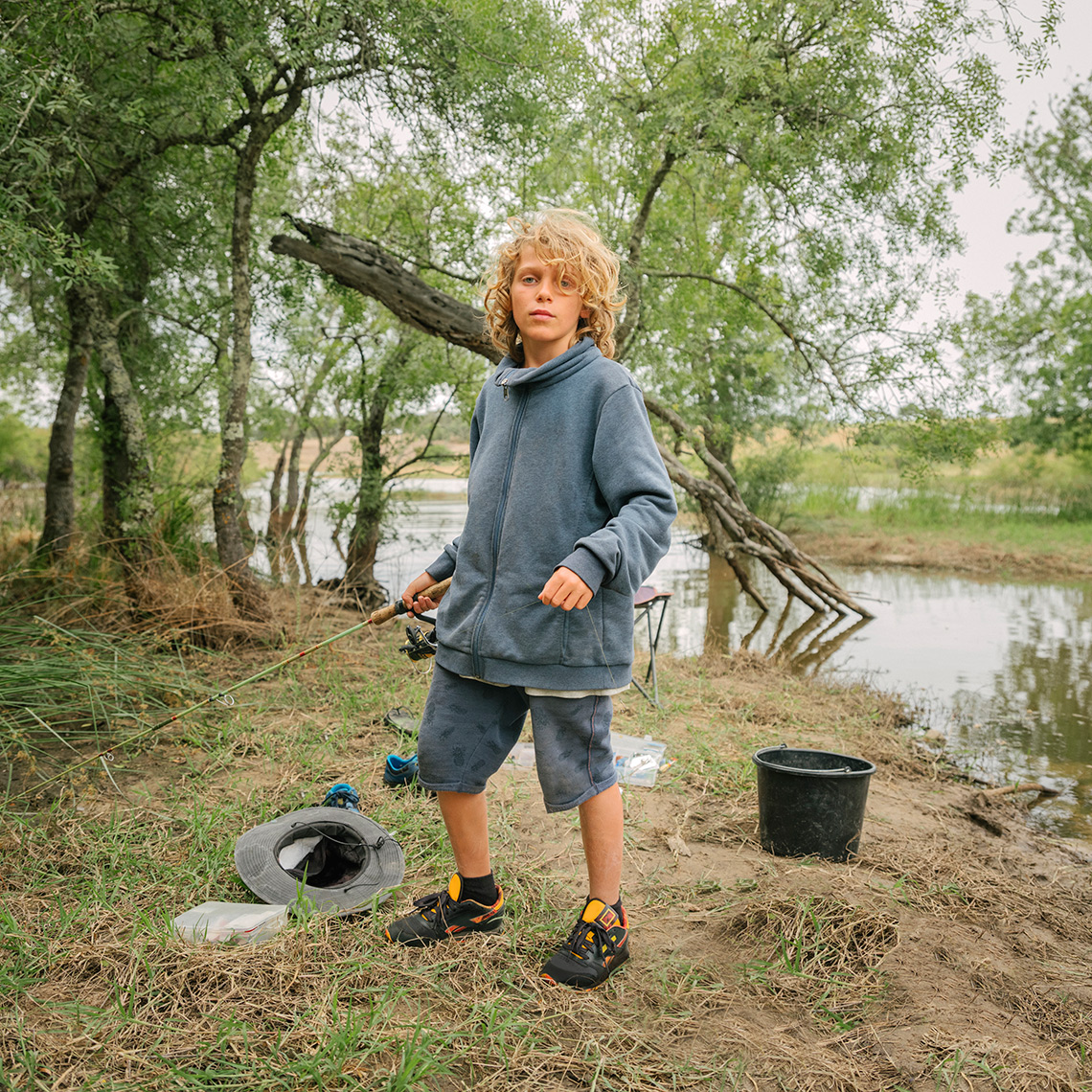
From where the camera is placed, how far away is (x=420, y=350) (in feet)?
30.8

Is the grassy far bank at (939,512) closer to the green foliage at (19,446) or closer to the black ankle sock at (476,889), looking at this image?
the black ankle sock at (476,889)

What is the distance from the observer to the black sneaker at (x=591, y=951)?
6.36 ft

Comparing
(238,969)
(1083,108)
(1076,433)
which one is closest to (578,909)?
(238,969)

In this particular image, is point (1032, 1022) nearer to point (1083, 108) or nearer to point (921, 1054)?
point (921, 1054)

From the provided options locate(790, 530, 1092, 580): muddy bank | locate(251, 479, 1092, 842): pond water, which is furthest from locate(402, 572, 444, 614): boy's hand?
locate(790, 530, 1092, 580): muddy bank

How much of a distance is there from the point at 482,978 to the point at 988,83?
272 inches

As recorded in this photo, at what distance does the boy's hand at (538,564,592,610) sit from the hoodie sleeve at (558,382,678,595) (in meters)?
0.04

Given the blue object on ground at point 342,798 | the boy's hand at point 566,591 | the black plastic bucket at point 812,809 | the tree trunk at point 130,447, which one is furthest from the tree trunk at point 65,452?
the boy's hand at point 566,591

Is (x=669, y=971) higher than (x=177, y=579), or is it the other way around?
(x=177, y=579)

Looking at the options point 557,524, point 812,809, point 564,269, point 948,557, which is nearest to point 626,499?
point 557,524

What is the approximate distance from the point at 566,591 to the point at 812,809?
160cm

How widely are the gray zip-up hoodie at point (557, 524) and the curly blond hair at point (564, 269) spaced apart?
0.12m

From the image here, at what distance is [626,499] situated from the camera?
1.90 meters

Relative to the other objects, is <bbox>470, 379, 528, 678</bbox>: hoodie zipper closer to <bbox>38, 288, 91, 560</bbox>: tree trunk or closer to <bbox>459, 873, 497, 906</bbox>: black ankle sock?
<bbox>459, 873, 497, 906</bbox>: black ankle sock
